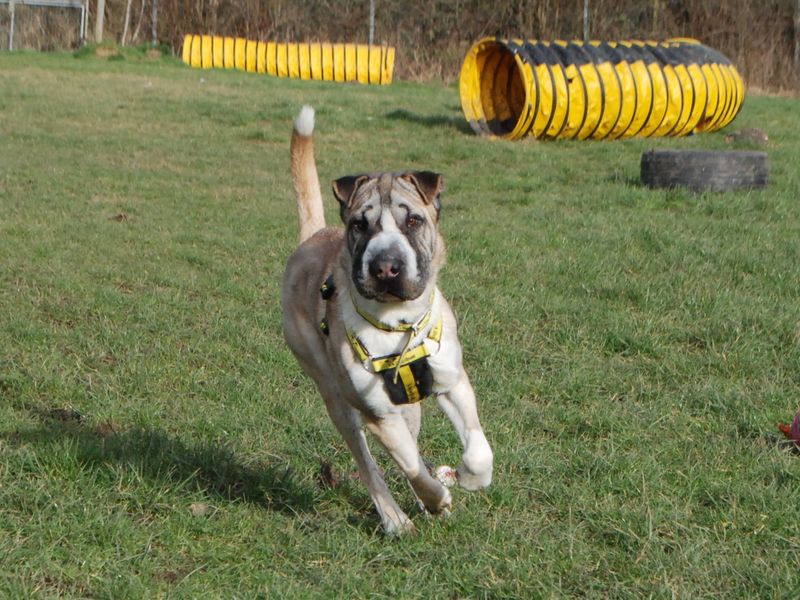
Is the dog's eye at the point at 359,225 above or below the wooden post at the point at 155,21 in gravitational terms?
below

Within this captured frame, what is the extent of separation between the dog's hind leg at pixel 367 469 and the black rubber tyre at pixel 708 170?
7.35 metres

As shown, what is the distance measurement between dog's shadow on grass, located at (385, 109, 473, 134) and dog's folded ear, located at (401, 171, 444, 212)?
11650mm

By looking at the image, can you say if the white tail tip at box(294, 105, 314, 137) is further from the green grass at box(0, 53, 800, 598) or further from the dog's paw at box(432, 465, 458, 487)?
the dog's paw at box(432, 465, 458, 487)

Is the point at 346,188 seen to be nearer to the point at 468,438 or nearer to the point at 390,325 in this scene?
the point at 390,325

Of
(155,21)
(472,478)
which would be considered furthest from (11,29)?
(472,478)

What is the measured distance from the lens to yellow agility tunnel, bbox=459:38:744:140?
14242mm

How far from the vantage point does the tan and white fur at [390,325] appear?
12.7 ft

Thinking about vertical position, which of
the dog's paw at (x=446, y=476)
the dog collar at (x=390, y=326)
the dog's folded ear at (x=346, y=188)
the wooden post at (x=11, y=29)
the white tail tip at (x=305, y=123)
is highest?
the wooden post at (x=11, y=29)

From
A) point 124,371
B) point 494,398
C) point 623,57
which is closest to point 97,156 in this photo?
point 623,57

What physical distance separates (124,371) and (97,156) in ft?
28.1

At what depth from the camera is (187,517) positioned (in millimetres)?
4262

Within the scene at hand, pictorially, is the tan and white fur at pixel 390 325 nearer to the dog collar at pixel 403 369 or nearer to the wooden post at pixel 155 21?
the dog collar at pixel 403 369

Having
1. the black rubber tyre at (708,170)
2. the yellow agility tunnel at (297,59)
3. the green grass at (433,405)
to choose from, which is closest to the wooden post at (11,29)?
the yellow agility tunnel at (297,59)

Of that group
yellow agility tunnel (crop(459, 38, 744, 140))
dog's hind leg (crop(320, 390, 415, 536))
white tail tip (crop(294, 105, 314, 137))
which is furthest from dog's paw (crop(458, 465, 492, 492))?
yellow agility tunnel (crop(459, 38, 744, 140))
